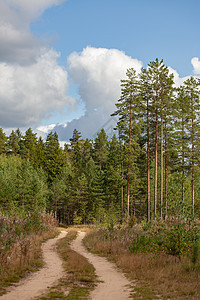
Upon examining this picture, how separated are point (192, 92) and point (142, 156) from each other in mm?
15294

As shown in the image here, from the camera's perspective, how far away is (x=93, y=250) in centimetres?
1766

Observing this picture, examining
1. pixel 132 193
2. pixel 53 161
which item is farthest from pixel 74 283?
pixel 53 161

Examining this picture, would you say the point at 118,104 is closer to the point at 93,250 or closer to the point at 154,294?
the point at 93,250

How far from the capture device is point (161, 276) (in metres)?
9.61

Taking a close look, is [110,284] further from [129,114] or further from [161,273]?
[129,114]

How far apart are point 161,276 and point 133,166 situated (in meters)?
24.1

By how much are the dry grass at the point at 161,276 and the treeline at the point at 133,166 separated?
232 centimetres

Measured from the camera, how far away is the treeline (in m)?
33.3

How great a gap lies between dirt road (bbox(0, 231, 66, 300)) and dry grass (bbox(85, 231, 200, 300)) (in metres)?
2.70

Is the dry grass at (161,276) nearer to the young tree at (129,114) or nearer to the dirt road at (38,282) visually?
the dirt road at (38,282)

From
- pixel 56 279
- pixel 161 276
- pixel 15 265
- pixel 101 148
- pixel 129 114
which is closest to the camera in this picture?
pixel 161 276

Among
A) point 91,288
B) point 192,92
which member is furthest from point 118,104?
point 91,288

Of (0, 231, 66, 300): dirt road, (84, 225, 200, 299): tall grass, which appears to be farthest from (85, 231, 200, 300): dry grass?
(0, 231, 66, 300): dirt road

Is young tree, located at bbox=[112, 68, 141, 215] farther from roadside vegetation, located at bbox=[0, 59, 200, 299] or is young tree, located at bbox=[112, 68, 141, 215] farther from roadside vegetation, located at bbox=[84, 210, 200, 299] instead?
roadside vegetation, located at bbox=[84, 210, 200, 299]
